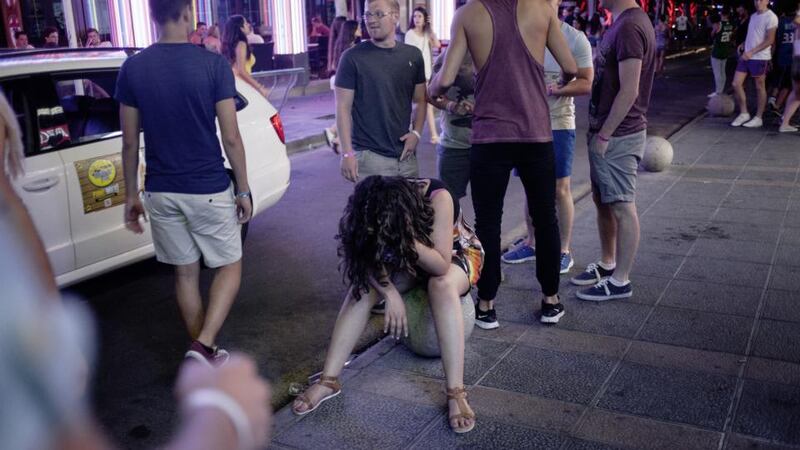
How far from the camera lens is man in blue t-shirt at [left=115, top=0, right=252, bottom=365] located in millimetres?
3680

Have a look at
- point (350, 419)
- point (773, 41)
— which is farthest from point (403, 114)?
point (773, 41)

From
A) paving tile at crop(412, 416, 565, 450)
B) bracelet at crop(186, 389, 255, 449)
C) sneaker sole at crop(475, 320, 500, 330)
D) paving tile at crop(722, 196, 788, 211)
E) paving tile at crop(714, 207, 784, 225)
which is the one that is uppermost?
bracelet at crop(186, 389, 255, 449)

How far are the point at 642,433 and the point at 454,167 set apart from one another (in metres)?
2.28

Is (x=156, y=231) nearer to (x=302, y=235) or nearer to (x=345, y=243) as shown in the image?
(x=345, y=243)

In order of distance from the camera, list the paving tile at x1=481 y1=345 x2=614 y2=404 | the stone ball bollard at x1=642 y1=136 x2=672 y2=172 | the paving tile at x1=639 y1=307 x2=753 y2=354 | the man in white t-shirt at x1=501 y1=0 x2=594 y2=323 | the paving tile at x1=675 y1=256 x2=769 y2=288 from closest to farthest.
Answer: the paving tile at x1=481 y1=345 x2=614 y2=404 → the paving tile at x1=639 y1=307 x2=753 y2=354 → the man in white t-shirt at x1=501 y1=0 x2=594 y2=323 → the paving tile at x1=675 y1=256 x2=769 y2=288 → the stone ball bollard at x1=642 y1=136 x2=672 y2=172

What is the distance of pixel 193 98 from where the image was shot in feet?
12.2

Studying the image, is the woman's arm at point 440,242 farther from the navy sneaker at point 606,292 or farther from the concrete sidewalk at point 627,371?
the navy sneaker at point 606,292

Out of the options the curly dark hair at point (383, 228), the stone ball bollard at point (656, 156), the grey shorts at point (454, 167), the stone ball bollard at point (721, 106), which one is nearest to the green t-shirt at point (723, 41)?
the stone ball bollard at point (721, 106)

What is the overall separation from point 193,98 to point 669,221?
14.6ft

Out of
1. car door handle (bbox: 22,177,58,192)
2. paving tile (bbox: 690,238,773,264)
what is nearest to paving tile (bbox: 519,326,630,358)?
paving tile (bbox: 690,238,773,264)

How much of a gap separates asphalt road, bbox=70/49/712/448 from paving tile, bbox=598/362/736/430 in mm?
1453

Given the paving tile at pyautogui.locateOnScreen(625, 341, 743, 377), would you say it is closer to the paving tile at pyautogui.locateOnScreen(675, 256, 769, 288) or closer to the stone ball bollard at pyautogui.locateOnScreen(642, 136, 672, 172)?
the paving tile at pyautogui.locateOnScreen(675, 256, 769, 288)

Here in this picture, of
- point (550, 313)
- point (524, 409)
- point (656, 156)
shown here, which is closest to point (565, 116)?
point (550, 313)

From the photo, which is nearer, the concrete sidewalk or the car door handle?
the concrete sidewalk
